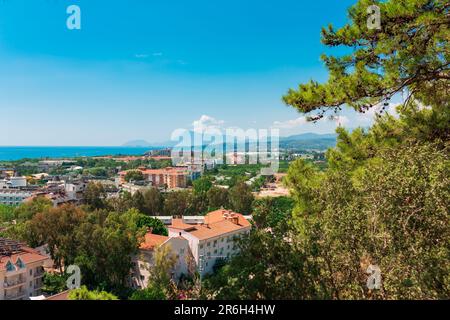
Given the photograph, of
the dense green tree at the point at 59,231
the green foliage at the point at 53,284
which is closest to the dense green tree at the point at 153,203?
the dense green tree at the point at 59,231

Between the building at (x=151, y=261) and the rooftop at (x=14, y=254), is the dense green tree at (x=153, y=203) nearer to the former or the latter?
the building at (x=151, y=261)

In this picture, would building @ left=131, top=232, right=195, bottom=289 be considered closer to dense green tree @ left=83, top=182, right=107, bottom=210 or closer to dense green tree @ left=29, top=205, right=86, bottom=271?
dense green tree @ left=29, top=205, right=86, bottom=271

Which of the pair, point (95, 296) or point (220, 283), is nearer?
point (220, 283)

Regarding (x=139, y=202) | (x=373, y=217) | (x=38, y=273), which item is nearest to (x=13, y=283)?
(x=38, y=273)

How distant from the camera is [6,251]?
43.1 ft

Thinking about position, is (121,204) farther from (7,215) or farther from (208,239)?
(208,239)

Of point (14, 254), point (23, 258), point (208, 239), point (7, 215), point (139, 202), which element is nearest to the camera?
point (23, 258)

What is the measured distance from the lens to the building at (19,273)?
12500 mm

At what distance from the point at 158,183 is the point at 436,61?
41.7 meters

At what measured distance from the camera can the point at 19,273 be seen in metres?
12.7

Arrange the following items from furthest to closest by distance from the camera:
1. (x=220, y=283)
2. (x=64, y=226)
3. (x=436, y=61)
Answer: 1. (x=64, y=226)
2. (x=436, y=61)
3. (x=220, y=283)

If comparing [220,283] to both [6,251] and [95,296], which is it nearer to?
[95,296]

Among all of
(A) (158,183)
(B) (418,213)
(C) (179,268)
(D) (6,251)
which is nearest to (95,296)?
(B) (418,213)
